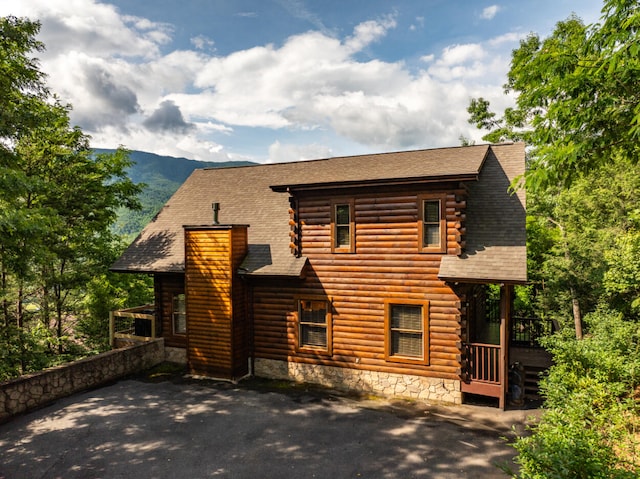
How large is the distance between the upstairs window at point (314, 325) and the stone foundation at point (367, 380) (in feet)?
2.25

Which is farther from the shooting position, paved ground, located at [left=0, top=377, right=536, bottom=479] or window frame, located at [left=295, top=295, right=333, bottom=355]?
window frame, located at [left=295, top=295, right=333, bottom=355]

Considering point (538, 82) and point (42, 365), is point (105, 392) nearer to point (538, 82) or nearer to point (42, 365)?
point (42, 365)

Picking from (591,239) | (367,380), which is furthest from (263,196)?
(591,239)

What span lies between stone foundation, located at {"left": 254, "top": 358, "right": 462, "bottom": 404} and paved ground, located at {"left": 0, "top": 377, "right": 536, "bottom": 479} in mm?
487

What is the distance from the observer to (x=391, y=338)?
11758 mm

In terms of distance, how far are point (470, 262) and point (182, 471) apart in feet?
28.4

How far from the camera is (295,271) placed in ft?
40.4

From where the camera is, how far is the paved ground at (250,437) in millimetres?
7816

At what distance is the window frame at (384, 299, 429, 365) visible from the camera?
1123 cm

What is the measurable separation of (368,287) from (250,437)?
534 cm

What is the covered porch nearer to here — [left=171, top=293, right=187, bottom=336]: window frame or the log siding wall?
the log siding wall

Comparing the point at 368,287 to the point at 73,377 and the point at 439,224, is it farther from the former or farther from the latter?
the point at 73,377

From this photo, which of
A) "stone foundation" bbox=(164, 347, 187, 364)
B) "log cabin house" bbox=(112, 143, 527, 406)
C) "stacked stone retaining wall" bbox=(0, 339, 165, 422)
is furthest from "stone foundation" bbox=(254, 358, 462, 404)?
"stacked stone retaining wall" bbox=(0, 339, 165, 422)

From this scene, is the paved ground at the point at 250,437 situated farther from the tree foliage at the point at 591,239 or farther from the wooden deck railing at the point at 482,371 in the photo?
the tree foliage at the point at 591,239
